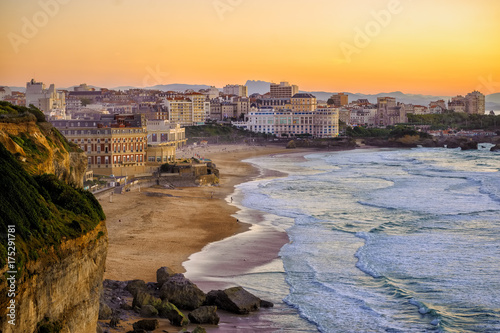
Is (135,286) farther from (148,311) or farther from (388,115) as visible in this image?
(388,115)

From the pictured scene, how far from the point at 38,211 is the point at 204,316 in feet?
18.6

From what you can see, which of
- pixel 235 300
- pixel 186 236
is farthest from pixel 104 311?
pixel 186 236

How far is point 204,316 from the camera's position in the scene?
51.7 feet

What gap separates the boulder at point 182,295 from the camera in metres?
16.6

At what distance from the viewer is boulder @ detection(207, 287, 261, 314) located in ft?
54.9

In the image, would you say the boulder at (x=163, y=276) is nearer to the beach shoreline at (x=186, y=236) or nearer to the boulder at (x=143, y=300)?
the beach shoreline at (x=186, y=236)

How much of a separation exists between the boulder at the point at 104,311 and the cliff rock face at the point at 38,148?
10.9ft

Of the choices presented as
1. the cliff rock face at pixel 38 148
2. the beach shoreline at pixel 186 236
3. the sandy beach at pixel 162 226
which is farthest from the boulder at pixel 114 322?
the sandy beach at pixel 162 226

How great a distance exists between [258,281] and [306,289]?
179 cm

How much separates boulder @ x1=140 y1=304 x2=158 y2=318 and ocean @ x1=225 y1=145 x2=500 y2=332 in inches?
118

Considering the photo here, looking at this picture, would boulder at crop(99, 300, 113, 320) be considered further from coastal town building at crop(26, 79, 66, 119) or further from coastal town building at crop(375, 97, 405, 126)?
coastal town building at crop(375, 97, 405, 126)

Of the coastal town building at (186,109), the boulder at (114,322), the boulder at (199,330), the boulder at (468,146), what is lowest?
the boulder at (199,330)

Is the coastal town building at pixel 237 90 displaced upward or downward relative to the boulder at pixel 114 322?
upward

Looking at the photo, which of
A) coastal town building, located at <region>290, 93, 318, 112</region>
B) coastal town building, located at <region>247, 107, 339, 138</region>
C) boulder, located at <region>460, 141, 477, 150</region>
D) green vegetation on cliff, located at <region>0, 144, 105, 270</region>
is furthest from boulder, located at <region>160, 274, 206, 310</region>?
coastal town building, located at <region>290, 93, 318, 112</region>
